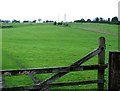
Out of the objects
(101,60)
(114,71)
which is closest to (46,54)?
(101,60)

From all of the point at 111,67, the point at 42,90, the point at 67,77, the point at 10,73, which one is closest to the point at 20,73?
the point at 10,73

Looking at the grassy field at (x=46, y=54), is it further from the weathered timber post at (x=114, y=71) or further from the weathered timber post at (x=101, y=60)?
the weathered timber post at (x=114, y=71)

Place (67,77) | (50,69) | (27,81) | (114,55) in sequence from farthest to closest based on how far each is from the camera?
(67,77), (27,81), (50,69), (114,55)

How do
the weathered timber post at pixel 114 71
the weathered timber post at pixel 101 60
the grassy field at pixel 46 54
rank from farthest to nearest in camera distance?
the grassy field at pixel 46 54 < the weathered timber post at pixel 101 60 < the weathered timber post at pixel 114 71

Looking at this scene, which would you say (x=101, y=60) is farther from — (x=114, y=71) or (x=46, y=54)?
(x=46, y=54)

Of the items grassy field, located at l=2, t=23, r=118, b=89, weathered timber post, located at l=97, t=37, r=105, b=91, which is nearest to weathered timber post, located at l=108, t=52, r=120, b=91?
Result: weathered timber post, located at l=97, t=37, r=105, b=91

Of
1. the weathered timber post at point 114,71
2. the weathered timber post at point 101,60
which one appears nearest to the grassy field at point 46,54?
the weathered timber post at point 101,60

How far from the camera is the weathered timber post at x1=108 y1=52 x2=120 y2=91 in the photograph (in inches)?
321

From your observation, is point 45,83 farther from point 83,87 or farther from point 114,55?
point 83,87

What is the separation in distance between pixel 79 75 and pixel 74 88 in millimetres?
3524

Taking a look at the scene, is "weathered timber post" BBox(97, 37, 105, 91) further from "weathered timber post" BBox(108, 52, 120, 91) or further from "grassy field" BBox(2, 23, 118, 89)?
"grassy field" BBox(2, 23, 118, 89)

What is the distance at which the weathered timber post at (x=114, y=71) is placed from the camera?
321 inches

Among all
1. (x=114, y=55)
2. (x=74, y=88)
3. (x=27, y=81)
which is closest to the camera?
(x=114, y=55)

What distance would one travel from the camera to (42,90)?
8859 mm
